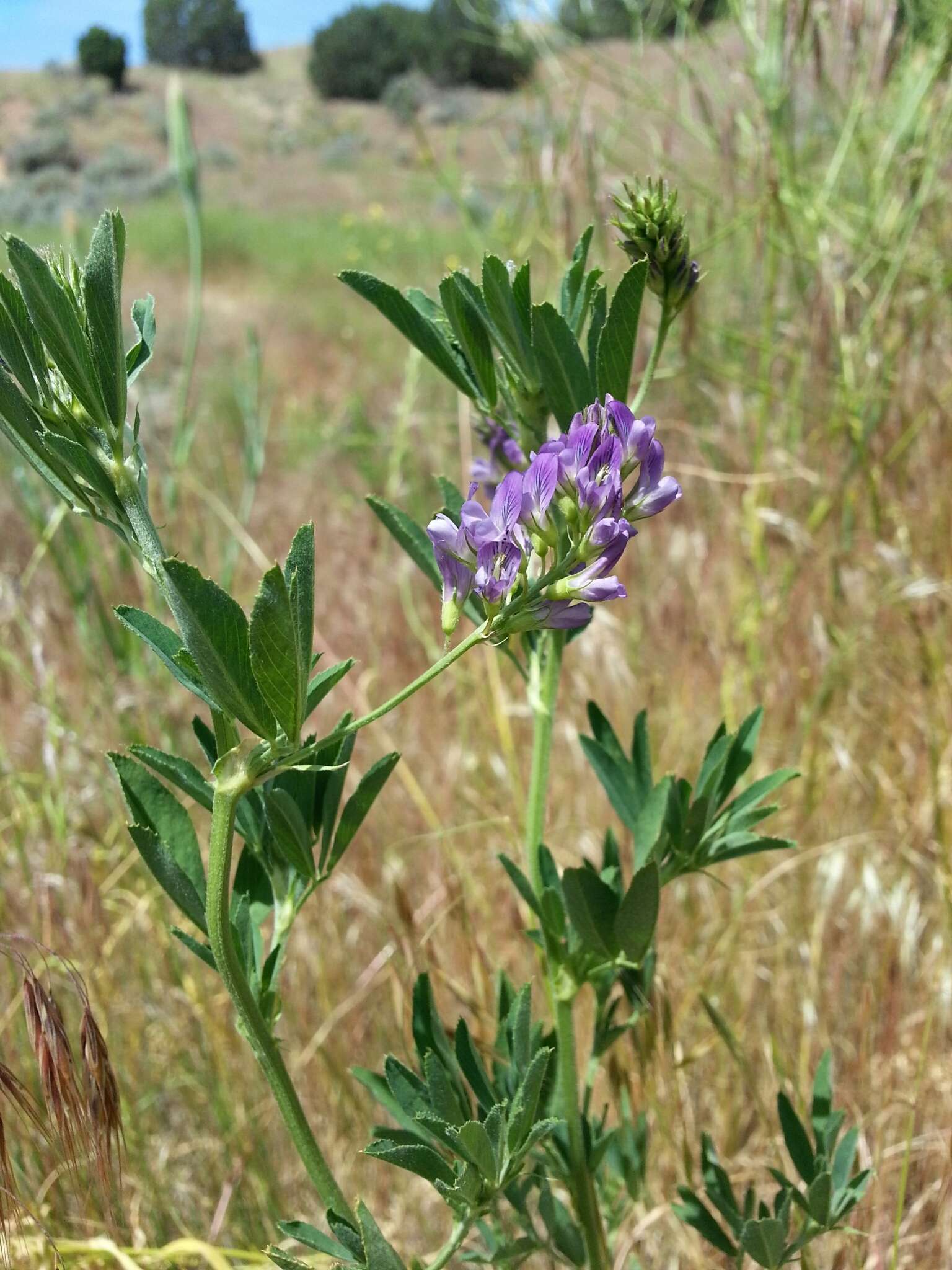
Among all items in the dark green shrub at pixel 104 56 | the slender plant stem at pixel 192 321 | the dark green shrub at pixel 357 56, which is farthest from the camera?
the dark green shrub at pixel 357 56

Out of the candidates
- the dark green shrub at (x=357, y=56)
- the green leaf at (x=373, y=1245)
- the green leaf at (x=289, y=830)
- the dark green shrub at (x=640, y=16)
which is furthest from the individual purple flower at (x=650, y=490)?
the dark green shrub at (x=357, y=56)

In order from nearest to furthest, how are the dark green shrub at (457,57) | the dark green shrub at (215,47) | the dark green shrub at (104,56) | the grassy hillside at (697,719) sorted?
1. the grassy hillside at (697,719)
2. the dark green shrub at (457,57)
3. the dark green shrub at (215,47)
4. the dark green shrub at (104,56)

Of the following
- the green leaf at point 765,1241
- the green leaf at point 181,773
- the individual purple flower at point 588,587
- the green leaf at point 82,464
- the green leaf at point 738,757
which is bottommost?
the green leaf at point 765,1241

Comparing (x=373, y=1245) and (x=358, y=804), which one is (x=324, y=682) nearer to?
(x=358, y=804)

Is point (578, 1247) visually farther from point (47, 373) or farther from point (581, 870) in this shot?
point (47, 373)

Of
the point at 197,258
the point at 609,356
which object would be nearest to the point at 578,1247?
the point at 609,356

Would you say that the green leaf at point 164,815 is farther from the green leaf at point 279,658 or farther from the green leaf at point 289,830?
the green leaf at point 279,658

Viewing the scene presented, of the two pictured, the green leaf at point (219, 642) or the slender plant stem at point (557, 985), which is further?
the slender plant stem at point (557, 985)
